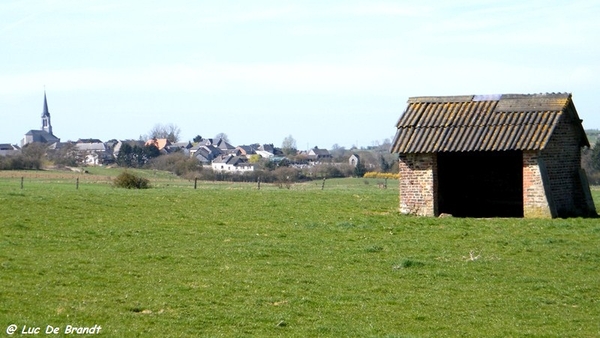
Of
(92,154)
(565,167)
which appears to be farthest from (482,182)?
(92,154)

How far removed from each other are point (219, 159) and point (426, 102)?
127 metres

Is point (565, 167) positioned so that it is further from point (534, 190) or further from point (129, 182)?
point (129, 182)

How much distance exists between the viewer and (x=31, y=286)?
1417 cm

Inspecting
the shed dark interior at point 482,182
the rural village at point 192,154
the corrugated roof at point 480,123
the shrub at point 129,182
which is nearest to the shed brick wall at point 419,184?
the corrugated roof at point 480,123

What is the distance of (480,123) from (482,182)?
11.7 ft

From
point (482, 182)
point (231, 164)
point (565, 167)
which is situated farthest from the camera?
point (231, 164)

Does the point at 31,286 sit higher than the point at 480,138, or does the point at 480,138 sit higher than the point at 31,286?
the point at 480,138

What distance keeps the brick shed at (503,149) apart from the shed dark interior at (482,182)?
4 cm

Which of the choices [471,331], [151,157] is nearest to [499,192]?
[471,331]

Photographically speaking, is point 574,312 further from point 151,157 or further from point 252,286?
point 151,157

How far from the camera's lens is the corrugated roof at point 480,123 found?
27578 mm

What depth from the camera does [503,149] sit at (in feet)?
89.3

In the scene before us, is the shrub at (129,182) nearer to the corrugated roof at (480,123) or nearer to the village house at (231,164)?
the corrugated roof at (480,123)

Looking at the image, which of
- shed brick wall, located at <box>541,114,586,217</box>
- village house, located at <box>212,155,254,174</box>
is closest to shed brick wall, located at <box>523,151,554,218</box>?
shed brick wall, located at <box>541,114,586,217</box>
